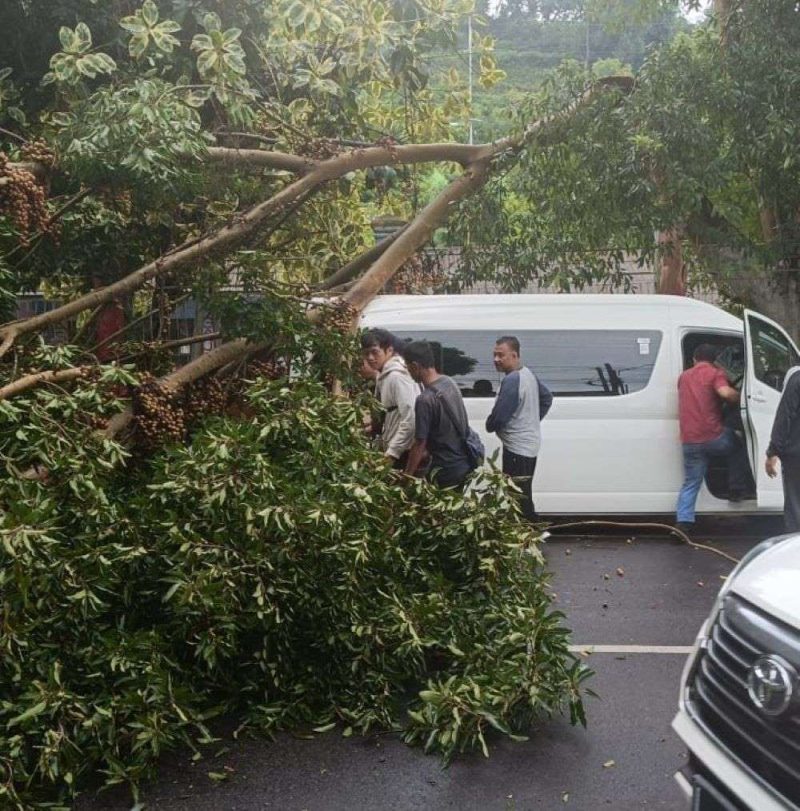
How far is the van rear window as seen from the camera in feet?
34.1

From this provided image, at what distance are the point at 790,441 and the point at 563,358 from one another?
279 cm

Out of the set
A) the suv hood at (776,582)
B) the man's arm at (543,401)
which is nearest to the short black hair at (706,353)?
the man's arm at (543,401)

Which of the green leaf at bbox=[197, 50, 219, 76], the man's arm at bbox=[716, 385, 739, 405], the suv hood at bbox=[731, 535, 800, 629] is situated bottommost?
the man's arm at bbox=[716, 385, 739, 405]

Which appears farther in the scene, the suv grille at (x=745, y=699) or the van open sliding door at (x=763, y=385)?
the van open sliding door at (x=763, y=385)

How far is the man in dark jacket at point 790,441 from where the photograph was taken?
802 cm

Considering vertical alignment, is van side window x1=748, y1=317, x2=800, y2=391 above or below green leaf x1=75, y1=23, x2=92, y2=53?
below

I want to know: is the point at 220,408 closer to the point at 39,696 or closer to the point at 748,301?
the point at 39,696

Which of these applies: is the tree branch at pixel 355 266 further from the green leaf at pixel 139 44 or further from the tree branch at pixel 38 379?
the tree branch at pixel 38 379

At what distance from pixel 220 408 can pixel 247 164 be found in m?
2.54

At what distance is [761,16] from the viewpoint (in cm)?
1098

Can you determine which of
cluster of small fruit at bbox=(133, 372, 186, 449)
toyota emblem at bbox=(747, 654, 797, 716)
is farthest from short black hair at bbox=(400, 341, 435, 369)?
toyota emblem at bbox=(747, 654, 797, 716)

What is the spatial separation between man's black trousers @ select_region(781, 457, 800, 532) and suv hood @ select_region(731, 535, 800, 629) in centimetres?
482

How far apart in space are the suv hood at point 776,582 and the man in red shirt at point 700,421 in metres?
6.47

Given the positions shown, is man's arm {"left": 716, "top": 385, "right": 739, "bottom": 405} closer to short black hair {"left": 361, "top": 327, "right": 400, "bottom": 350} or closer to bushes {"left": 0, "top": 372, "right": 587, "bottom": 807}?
short black hair {"left": 361, "top": 327, "right": 400, "bottom": 350}
